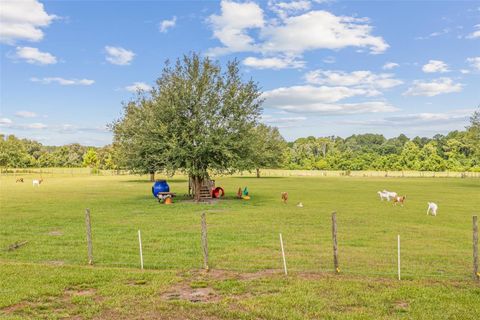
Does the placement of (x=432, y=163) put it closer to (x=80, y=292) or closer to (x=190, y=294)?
(x=190, y=294)

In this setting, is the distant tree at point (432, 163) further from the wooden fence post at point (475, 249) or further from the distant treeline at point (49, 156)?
the wooden fence post at point (475, 249)

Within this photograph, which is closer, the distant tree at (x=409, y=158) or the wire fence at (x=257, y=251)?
the wire fence at (x=257, y=251)

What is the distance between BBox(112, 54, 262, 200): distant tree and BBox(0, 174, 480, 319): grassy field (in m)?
9.40

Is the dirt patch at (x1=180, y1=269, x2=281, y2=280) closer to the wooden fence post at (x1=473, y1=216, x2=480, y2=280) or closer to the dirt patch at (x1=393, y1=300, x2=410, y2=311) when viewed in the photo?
the dirt patch at (x1=393, y1=300, x2=410, y2=311)

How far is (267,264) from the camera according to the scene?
13.4 metres

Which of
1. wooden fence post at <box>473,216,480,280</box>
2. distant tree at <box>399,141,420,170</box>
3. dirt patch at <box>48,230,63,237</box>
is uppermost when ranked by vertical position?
distant tree at <box>399,141,420,170</box>

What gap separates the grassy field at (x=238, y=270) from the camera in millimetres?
9094

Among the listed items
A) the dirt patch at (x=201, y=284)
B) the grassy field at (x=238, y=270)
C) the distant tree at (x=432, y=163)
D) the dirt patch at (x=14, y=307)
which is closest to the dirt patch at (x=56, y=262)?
the grassy field at (x=238, y=270)

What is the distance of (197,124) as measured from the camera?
34344 millimetres

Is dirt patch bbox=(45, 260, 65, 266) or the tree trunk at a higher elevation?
the tree trunk

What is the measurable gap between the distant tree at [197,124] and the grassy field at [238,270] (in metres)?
9.40

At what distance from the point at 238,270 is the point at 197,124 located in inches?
905

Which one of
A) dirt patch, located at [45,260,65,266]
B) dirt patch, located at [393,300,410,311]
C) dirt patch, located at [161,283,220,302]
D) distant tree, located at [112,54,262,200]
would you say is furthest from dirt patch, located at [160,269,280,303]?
distant tree, located at [112,54,262,200]

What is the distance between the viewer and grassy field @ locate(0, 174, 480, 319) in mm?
9094
